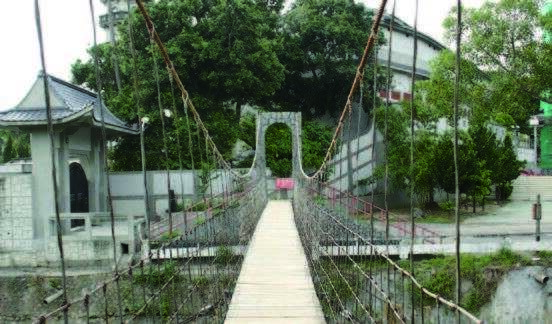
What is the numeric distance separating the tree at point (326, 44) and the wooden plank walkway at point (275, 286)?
7.93 m

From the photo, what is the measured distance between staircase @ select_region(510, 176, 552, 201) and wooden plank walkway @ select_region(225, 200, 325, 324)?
1016 centimetres

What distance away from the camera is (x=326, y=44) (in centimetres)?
1398

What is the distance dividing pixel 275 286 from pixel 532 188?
12920 mm

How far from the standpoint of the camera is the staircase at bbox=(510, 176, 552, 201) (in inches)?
576

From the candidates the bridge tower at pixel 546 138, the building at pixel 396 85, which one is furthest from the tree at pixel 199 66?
the bridge tower at pixel 546 138

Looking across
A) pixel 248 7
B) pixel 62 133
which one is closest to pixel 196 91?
pixel 248 7

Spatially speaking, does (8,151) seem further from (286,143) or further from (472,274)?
(472,274)

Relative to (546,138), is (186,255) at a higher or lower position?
lower

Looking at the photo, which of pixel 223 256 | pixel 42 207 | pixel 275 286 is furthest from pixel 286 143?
pixel 275 286

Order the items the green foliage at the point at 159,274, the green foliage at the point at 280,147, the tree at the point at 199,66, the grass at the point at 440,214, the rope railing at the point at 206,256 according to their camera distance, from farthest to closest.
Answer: the green foliage at the point at 280,147 < the tree at the point at 199,66 < the grass at the point at 440,214 < the rope railing at the point at 206,256 < the green foliage at the point at 159,274

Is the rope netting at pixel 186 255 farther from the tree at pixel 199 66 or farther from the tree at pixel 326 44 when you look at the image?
the tree at pixel 326 44

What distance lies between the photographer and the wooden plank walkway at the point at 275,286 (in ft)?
12.1

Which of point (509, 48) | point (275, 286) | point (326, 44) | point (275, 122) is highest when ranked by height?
point (326, 44)

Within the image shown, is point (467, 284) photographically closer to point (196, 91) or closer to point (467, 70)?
point (467, 70)
